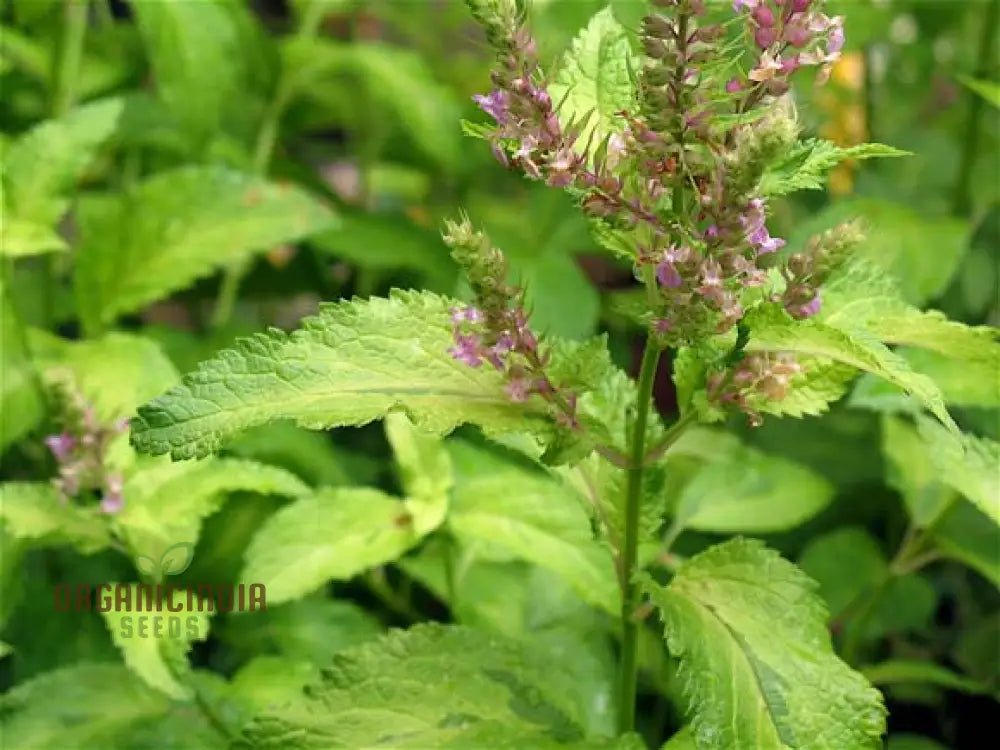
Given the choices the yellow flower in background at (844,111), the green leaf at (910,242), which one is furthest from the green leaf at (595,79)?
the yellow flower in background at (844,111)

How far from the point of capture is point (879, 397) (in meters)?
0.82

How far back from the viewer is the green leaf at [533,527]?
79cm

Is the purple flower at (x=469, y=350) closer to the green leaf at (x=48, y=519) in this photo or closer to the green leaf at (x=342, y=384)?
the green leaf at (x=342, y=384)

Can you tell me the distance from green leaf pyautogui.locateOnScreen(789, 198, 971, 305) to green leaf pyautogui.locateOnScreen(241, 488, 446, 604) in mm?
470

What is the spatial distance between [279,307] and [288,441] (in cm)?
69

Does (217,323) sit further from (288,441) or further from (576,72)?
(576,72)

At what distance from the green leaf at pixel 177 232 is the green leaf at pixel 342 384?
20.9 inches

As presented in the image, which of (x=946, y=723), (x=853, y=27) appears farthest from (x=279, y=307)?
(x=946, y=723)

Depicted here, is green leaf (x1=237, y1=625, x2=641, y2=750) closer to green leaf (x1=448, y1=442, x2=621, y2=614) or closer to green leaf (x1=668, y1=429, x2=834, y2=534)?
green leaf (x1=448, y1=442, x2=621, y2=614)

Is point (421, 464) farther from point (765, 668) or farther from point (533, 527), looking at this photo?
point (765, 668)

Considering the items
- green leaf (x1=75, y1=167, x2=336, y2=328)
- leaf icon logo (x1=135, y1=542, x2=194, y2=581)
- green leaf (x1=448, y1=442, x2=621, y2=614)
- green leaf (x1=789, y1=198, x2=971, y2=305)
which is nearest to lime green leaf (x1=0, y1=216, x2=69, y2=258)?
green leaf (x1=75, y1=167, x2=336, y2=328)

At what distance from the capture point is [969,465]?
751mm

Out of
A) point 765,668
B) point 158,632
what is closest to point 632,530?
point 765,668

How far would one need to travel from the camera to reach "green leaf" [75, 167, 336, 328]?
1.07 metres
